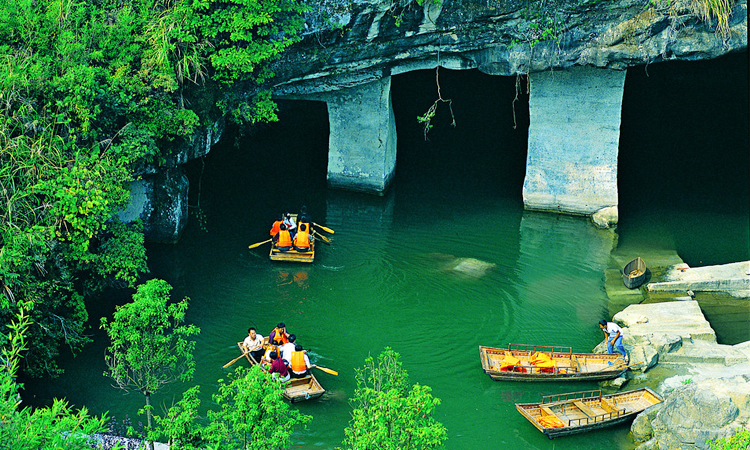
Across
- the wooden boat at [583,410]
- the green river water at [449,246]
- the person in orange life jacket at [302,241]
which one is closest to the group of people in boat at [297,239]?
the person in orange life jacket at [302,241]

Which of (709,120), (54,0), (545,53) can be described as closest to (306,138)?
(545,53)

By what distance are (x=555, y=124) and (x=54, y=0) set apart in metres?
12.5

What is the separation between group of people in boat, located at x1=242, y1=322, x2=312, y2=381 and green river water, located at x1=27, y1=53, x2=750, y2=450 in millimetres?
555

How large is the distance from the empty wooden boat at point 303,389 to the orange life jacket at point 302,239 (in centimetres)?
528

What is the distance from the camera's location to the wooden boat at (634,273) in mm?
17266

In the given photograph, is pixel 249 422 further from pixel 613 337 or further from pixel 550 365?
pixel 613 337

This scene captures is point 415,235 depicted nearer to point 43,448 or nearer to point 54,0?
point 54,0

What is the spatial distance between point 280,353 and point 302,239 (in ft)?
16.6

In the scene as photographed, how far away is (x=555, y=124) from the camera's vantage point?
67.4ft

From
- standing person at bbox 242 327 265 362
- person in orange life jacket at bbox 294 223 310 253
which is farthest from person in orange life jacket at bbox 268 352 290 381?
person in orange life jacket at bbox 294 223 310 253

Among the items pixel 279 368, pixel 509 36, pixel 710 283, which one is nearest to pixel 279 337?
pixel 279 368

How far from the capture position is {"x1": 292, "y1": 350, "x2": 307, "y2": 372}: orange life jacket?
1334 cm

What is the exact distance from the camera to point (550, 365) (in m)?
14.0

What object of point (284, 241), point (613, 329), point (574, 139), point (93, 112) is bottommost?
point (613, 329)
